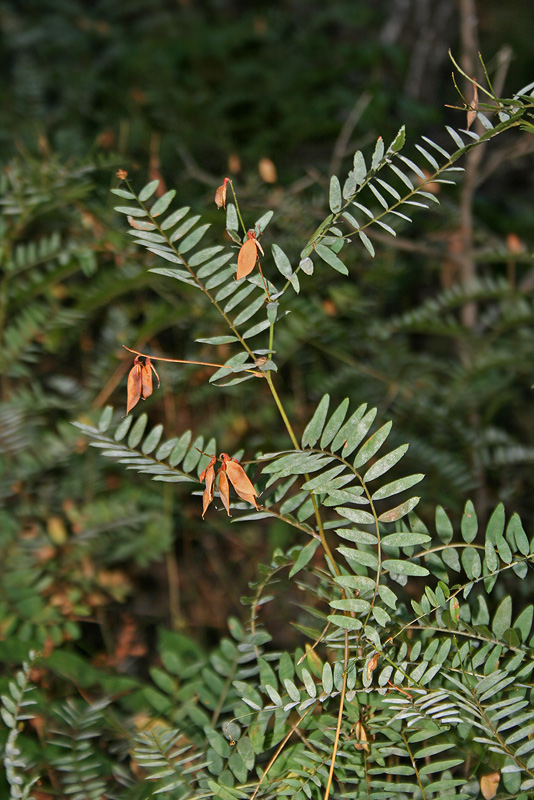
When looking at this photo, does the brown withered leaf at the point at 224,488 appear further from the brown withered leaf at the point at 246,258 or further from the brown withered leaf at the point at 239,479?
the brown withered leaf at the point at 246,258

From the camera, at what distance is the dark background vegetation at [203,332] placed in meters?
1.05

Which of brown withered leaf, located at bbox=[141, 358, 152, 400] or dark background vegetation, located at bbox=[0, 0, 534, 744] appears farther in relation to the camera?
dark background vegetation, located at bbox=[0, 0, 534, 744]

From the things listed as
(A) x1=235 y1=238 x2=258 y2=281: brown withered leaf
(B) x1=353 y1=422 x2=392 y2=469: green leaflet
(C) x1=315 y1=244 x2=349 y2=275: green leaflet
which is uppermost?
(A) x1=235 y1=238 x2=258 y2=281: brown withered leaf

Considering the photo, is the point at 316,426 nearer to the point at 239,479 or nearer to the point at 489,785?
the point at 239,479

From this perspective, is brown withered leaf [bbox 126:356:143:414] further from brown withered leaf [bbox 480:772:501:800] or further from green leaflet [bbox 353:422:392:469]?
brown withered leaf [bbox 480:772:501:800]

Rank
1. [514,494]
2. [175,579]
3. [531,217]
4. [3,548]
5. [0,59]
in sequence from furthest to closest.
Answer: [0,59]
[531,217]
[175,579]
[514,494]
[3,548]

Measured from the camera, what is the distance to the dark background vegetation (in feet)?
3.46

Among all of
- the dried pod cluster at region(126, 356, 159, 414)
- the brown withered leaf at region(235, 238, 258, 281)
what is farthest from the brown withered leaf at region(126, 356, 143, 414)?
the brown withered leaf at region(235, 238, 258, 281)

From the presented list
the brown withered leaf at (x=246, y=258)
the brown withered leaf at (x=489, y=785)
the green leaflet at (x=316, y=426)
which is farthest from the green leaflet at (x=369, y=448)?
the brown withered leaf at (x=489, y=785)

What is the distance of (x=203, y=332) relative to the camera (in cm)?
116

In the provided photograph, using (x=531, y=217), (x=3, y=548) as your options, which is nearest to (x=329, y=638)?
(x=3, y=548)

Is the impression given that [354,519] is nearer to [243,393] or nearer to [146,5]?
[243,393]

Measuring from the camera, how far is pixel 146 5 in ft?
8.64

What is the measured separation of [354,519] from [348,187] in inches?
10.2
